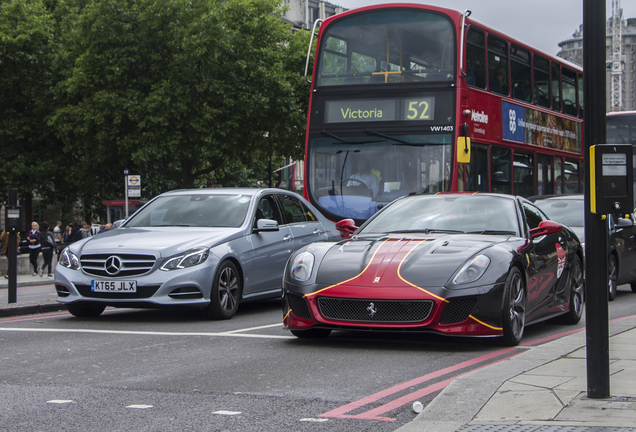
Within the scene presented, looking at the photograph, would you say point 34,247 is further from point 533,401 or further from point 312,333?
point 533,401

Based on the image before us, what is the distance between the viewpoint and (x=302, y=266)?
766 centimetres

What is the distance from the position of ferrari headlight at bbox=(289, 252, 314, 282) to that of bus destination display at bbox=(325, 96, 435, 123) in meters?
7.36

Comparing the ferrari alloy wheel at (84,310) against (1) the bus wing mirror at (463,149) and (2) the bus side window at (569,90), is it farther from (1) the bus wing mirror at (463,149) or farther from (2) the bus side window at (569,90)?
(2) the bus side window at (569,90)

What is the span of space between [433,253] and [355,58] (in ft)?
27.5

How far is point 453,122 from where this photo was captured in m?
14.4

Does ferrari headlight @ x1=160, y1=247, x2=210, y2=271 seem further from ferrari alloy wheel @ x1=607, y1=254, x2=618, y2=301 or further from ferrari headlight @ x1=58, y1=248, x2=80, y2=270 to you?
ferrari alloy wheel @ x1=607, y1=254, x2=618, y2=301

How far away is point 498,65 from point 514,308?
933cm

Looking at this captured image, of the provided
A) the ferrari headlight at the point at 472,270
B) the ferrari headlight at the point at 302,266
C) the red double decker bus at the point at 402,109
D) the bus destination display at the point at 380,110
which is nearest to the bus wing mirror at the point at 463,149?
the red double decker bus at the point at 402,109

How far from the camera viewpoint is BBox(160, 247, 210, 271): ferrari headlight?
970cm

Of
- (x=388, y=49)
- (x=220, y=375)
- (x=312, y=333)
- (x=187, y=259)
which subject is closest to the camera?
(x=220, y=375)

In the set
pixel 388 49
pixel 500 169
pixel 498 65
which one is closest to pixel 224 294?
pixel 388 49

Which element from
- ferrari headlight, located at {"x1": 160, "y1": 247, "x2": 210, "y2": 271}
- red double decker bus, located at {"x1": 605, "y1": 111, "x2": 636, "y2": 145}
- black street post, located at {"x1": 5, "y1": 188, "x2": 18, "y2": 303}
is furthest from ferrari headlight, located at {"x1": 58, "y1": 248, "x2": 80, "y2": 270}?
red double decker bus, located at {"x1": 605, "y1": 111, "x2": 636, "y2": 145}

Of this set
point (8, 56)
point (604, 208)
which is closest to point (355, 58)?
point (604, 208)

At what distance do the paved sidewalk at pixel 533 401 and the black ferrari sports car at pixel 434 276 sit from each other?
36.5 inches
